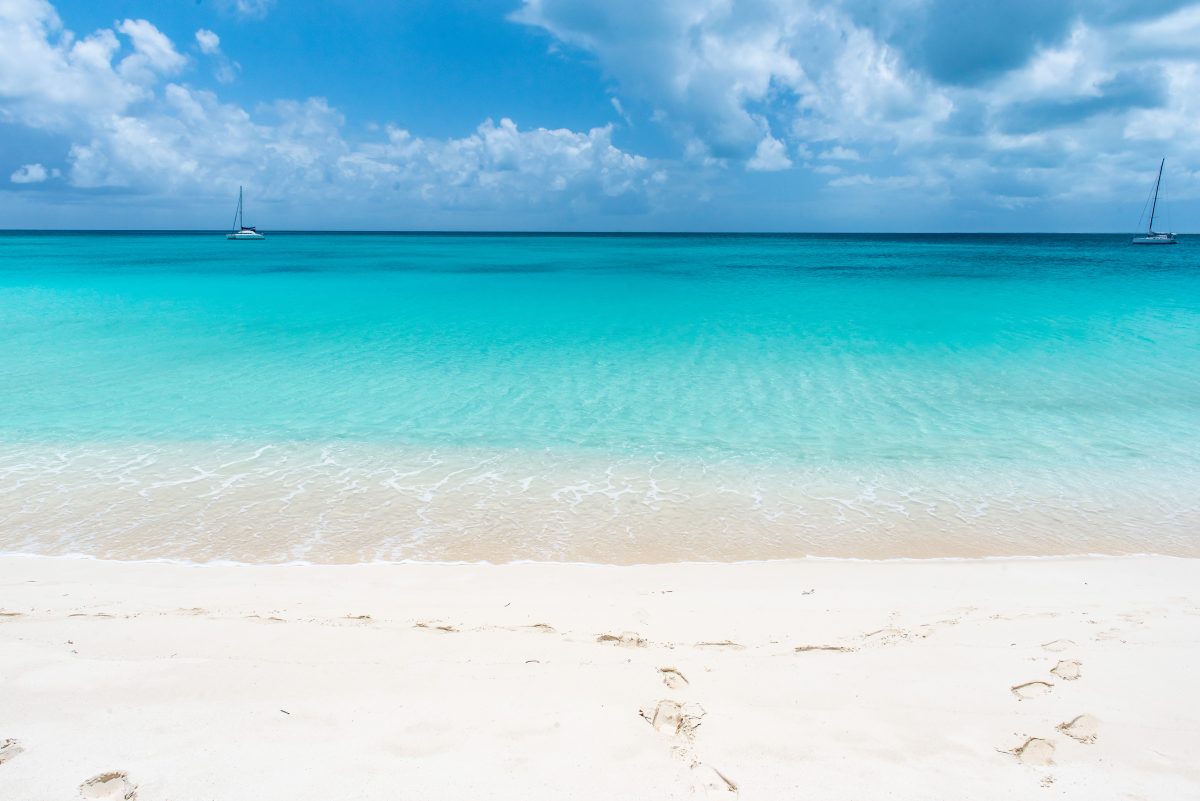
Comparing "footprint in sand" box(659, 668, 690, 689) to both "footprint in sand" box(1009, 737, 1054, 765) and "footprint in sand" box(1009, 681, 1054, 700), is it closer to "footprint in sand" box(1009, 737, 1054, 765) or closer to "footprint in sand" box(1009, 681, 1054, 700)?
"footprint in sand" box(1009, 737, 1054, 765)

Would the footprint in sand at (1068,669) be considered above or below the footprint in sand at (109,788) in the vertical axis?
above

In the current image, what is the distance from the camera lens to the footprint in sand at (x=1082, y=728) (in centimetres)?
387

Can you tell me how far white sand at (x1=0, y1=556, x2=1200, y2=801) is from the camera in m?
3.53

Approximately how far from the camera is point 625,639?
16.3ft

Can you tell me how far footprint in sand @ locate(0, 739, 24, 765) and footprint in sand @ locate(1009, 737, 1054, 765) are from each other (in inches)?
225

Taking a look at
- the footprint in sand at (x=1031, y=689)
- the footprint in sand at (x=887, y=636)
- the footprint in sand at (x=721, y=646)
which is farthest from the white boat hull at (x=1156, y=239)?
the footprint in sand at (x=721, y=646)

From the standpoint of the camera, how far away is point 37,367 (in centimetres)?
1511

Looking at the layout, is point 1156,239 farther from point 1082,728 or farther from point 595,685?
point 595,685

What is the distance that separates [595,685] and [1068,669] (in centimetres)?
338

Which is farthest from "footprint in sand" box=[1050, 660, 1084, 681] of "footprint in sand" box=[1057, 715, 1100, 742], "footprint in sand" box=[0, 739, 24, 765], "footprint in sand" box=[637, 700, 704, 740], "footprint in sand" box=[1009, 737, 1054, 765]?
"footprint in sand" box=[0, 739, 24, 765]

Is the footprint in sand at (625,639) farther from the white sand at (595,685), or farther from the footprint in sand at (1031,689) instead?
the footprint in sand at (1031,689)

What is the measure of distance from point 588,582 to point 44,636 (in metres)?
4.32

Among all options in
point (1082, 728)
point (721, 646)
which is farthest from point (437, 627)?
point (1082, 728)

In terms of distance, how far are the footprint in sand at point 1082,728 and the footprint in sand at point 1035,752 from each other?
20cm
